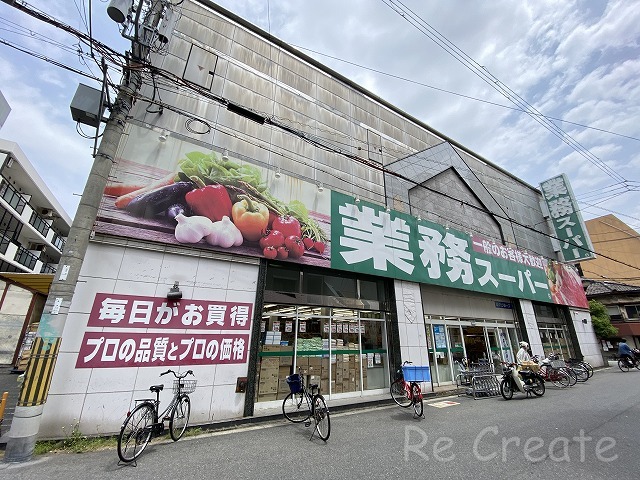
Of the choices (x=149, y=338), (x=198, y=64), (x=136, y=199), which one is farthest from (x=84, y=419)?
(x=198, y=64)

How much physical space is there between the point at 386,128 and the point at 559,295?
1552cm

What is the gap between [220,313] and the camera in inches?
269

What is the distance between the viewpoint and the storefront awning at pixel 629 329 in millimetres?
23969

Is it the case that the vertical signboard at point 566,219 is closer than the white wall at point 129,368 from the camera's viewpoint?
No

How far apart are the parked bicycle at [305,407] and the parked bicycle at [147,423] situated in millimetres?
2220

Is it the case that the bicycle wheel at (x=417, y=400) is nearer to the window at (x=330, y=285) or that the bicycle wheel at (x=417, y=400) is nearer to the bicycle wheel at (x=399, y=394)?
the bicycle wheel at (x=399, y=394)

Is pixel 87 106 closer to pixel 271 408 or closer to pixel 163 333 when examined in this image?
pixel 163 333

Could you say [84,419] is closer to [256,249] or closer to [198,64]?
[256,249]

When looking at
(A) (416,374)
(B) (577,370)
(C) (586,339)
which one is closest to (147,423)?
(A) (416,374)

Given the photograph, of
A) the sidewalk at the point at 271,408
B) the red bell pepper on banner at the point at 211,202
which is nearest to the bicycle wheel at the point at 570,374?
the sidewalk at the point at 271,408

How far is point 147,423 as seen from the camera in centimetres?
459

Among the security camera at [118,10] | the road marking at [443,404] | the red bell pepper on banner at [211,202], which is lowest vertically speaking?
the road marking at [443,404]

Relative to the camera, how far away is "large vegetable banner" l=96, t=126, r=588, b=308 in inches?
261

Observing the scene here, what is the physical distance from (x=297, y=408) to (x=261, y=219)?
5171 mm
